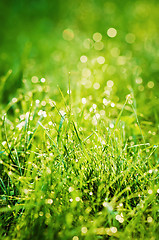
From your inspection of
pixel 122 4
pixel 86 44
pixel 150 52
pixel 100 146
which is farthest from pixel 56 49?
pixel 100 146

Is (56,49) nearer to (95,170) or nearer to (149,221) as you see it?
(95,170)

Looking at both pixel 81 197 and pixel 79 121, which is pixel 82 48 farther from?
pixel 81 197

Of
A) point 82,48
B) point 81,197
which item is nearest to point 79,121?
point 81,197

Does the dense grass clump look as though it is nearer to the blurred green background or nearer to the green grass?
the green grass

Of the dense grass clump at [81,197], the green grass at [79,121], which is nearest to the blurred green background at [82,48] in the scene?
the green grass at [79,121]

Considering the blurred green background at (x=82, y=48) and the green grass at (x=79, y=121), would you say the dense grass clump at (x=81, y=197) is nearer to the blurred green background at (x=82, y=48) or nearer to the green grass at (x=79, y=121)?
the green grass at (x=79, y=121)

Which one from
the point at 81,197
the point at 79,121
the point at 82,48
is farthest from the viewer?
the point at 82,48

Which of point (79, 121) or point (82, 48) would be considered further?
point (82, 48)
